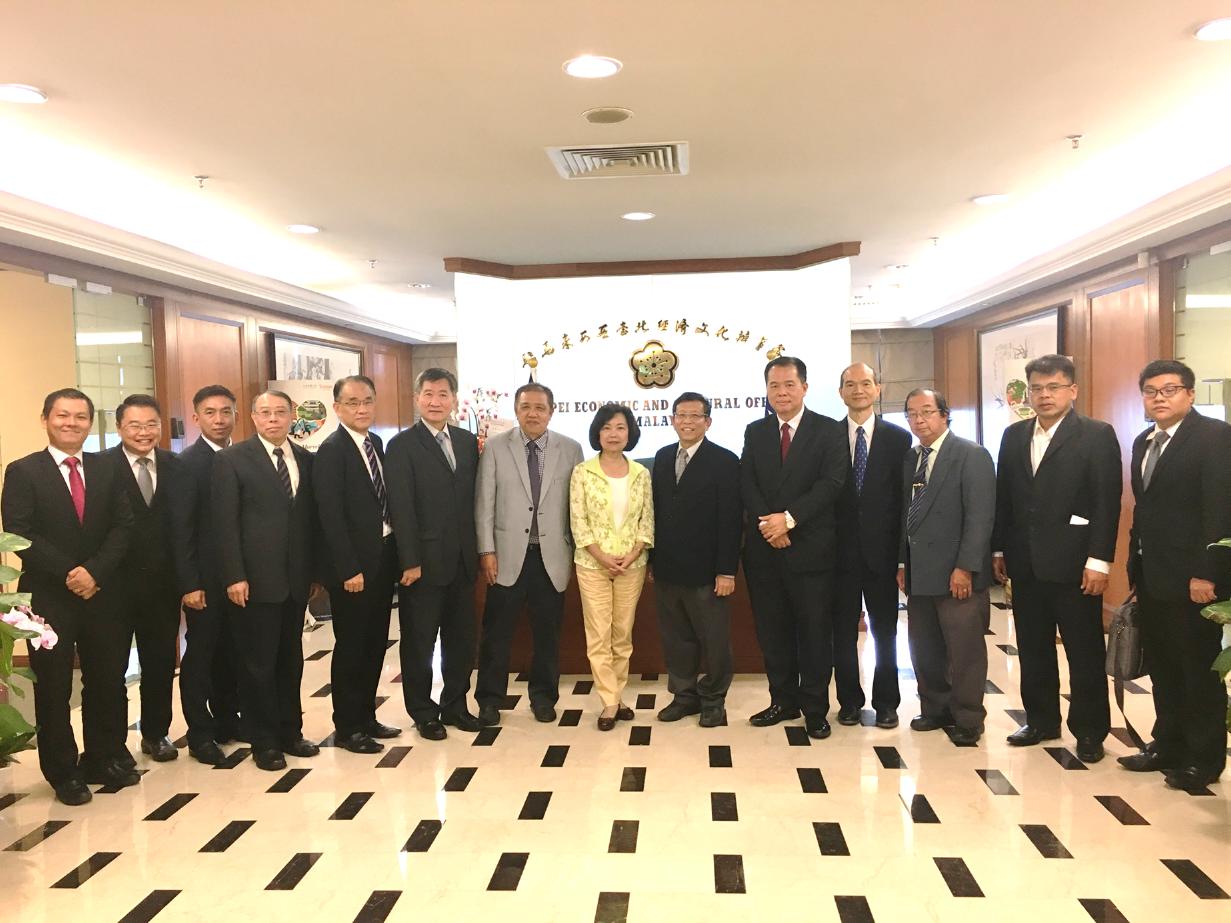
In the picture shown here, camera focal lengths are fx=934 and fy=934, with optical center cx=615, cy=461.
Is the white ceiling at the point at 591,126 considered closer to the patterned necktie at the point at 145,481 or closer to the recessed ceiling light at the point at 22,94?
the recessed ceiling light at the point at 22,94

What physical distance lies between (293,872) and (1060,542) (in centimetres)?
323

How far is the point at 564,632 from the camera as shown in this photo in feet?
18.1

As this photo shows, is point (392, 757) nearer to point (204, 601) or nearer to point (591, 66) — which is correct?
point (204, 601)

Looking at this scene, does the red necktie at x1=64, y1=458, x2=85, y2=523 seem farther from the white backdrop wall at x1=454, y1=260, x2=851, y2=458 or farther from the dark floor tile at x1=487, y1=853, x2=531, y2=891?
the white backdrop wall at x1=454, y1=260, x2=851, y2=458

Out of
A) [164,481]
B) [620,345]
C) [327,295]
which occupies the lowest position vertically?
[164,481]

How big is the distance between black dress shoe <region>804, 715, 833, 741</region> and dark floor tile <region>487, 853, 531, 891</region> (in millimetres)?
1656

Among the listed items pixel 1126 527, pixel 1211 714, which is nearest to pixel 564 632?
pixel 1211 714

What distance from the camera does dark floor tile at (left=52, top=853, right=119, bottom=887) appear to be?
309 cm

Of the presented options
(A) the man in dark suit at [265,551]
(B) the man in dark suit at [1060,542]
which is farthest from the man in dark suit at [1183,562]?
(A) the man in dark suit at [265,551]

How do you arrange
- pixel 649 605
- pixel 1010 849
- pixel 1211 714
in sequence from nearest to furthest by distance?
pixel 1010 849 < pixel 1211 714 < pixel 649 605

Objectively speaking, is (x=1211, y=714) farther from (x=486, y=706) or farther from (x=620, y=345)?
(x=620, y=345)

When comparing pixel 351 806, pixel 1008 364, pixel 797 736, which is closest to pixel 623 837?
pixel 351 806

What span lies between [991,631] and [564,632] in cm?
316

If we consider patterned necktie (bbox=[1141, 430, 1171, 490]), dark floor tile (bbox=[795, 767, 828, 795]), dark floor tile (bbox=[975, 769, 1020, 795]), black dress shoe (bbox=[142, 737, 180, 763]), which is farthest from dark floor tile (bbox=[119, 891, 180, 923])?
patterned necktie (bbox=[1141, 430, 1171, 490])
